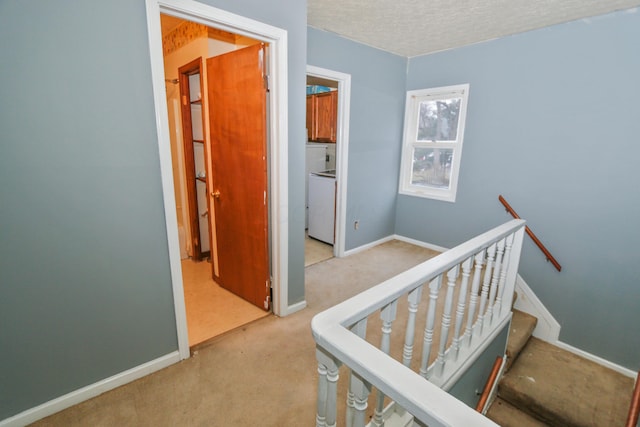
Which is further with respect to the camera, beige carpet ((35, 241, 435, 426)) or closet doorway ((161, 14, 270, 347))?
closet doorway ((161, 14, 270, 347))

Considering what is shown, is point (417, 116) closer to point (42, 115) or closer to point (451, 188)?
point (451, 188)

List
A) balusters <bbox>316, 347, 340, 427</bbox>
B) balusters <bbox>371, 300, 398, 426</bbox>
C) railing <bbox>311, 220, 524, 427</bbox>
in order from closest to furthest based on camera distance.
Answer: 1. railing <bbox>311, 220, 524, 427</bbox>
2. balusters <bbox>316, 347, 340, 427</bbox>
3. balusters <bbox>371, 300, 398, 426</bbox>

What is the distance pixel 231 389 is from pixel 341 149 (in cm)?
250

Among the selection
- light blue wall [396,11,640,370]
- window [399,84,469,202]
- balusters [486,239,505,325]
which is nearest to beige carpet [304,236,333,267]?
window [399,84,469,202]

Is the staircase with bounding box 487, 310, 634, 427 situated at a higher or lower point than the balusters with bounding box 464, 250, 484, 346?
lower

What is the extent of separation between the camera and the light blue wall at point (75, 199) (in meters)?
1.22

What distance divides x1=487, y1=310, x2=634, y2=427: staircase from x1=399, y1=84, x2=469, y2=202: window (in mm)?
1773

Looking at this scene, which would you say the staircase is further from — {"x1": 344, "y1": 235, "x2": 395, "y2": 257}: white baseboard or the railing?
{"x1": 344, "y1": 235, "x2": 395, "y2": 257}: white baseboard

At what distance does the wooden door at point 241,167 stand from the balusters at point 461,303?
1342 millimetres

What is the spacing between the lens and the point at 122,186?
1.48m

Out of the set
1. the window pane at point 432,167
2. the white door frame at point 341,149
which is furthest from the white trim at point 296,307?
the window pane at point 432,167

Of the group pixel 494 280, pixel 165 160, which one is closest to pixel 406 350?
pixel 494 280

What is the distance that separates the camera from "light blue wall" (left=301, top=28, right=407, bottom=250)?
3105mm

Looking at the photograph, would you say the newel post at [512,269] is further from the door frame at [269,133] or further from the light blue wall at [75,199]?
the light blue wall at [75,199]
